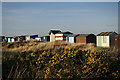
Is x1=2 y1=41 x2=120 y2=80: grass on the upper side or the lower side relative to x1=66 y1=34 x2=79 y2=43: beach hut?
lower

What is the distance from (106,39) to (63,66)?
730 cm

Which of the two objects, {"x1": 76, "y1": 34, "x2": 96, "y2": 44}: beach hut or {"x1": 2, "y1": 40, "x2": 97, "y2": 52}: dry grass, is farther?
{"x1": 76, "y1": 34, "x2": 96, "y2": 44}: beach hut

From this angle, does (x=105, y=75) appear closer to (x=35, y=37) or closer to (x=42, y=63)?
(x=42, y=63)

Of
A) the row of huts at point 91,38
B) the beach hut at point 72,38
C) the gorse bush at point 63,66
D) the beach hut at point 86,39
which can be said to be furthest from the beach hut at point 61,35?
the gorse bush at point 63,66

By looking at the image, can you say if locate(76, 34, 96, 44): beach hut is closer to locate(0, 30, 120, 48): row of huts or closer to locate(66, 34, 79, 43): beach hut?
locate(0, 30, 120, 48): row of huts

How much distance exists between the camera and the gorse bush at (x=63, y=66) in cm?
566

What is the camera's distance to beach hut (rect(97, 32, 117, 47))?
12.1 m

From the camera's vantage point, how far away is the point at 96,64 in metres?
6.05

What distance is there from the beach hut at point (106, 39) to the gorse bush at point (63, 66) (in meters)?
5.50

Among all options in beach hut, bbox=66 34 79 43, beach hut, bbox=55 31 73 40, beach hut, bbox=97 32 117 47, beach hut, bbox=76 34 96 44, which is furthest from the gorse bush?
beach hut, bbox=76 34 96 44

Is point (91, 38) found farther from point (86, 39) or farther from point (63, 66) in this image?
point (63, 66)

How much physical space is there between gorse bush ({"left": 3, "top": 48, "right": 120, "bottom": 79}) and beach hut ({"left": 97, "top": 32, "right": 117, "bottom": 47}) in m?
5.50

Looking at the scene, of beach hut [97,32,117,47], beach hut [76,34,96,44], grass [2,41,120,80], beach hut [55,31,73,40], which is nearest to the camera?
grass [2,41,120,80]

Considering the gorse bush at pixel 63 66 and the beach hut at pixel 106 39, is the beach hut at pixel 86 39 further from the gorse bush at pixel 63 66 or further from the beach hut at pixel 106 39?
the gorse bush at pixel 63 66
